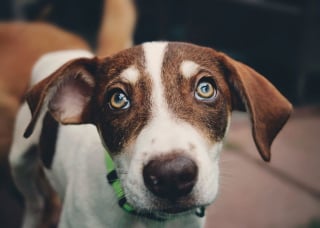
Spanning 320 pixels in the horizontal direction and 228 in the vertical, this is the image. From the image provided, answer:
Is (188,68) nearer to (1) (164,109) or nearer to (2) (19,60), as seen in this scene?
(1) (164,109)

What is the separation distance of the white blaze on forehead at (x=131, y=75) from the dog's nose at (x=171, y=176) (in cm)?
42

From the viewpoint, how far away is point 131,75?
2.07m

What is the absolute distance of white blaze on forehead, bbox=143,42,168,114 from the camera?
6.47ft

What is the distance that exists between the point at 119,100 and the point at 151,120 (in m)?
0.22

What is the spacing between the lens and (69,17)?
7422mm

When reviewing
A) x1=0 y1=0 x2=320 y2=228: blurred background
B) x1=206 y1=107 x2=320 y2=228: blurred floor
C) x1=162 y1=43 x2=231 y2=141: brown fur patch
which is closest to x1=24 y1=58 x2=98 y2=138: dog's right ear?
x1=162 y1=43 x2=231 y2=141: brown fur patch

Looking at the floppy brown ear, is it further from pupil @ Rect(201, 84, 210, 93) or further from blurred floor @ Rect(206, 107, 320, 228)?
blurred floor @ Rect(206, 107, 320, 228)

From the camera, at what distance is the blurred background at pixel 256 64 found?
3680 millimetres

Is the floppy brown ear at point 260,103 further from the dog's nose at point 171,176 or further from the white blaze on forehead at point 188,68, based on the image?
the dog's nose at point 171,176

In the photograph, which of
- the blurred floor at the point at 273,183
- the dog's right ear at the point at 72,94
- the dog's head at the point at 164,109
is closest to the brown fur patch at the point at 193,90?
the dog's head at the point at 164,109

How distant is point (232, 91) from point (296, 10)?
3678mm

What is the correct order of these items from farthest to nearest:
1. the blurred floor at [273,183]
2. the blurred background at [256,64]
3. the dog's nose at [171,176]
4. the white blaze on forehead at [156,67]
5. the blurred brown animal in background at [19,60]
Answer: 1. the blurred brown animal in background at [19,60]
2. the blurred background at [256,64]
3. the blurred floor at [273,183]
4. the white blaze on forehead at [156,67]
5. the dog's nose at [171,176]

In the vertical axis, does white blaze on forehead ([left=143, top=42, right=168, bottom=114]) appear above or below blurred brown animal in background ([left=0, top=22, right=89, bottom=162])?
above

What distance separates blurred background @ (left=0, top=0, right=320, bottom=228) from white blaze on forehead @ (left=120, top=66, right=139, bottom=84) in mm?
1560
